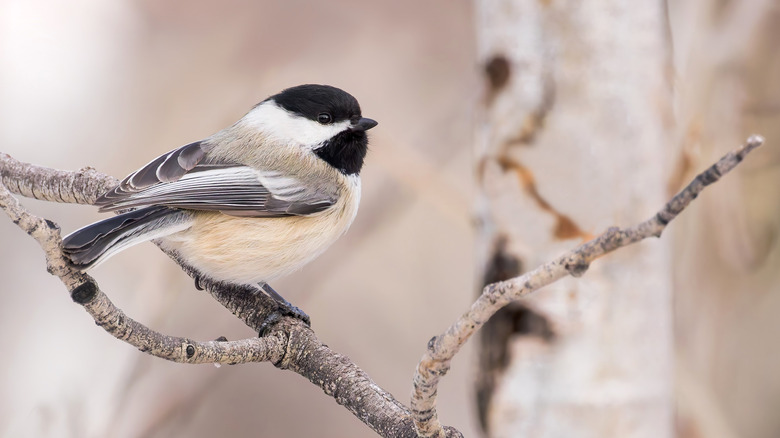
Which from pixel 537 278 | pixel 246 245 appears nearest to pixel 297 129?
pixel 246 245

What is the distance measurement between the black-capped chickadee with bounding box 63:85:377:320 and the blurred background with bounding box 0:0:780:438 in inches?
10.0

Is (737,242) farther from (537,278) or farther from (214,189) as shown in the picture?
(537,278)

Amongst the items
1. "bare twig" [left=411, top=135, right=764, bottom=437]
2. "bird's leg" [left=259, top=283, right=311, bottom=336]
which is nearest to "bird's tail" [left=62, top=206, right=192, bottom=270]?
"bird's leg" [left=259, top=283, right=311, bottom=336]

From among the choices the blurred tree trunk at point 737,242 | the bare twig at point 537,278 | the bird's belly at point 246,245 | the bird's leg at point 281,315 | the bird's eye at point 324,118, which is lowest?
the bare twig at point 537,278

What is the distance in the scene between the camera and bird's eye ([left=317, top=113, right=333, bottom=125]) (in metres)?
1.78

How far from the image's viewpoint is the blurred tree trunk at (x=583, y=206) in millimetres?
1031

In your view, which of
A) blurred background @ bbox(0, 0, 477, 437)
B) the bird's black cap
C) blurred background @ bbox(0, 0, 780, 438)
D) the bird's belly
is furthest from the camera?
blurred background @ bbox(0, 0, 477, 437)

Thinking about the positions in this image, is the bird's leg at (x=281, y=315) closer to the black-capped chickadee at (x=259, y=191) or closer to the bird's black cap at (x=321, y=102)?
the black-capped chickadee at (x=259, y=191)

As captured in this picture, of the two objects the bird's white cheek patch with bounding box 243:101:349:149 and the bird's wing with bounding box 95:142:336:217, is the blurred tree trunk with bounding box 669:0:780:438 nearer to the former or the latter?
the bird's white cheek patch with bounding box 243:101:349:149

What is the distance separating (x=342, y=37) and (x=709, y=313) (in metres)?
1.67

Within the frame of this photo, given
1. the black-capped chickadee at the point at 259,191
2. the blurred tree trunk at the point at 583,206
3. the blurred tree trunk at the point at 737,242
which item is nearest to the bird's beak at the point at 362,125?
the black-capped chickadee at the point at 259,191

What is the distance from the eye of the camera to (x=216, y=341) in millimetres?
1127

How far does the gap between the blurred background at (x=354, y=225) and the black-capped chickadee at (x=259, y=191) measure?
0.83ft

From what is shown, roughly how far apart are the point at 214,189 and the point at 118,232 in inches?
12.7
